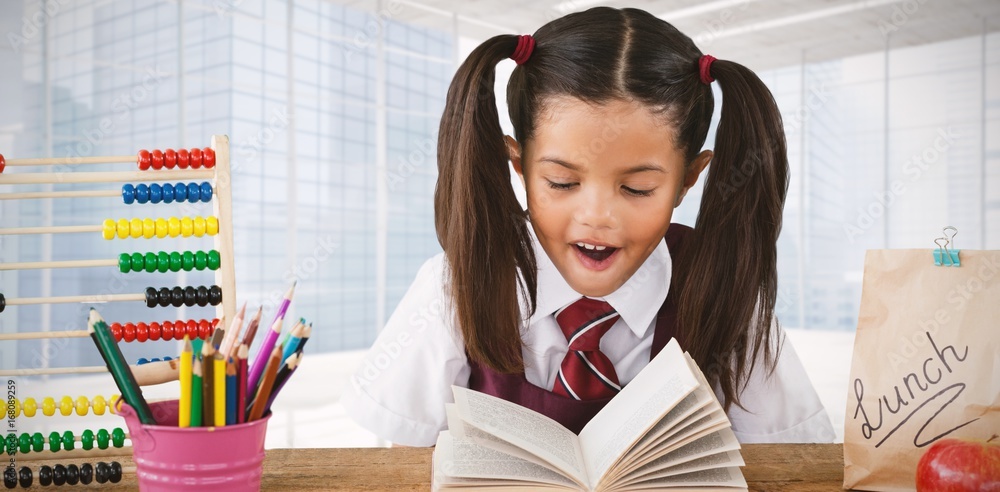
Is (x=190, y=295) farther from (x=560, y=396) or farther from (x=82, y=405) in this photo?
(x=560, y=396)

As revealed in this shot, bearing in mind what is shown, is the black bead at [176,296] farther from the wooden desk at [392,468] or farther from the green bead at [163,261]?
the wooden desk at [392,468]

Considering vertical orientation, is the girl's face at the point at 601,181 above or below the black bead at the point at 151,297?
above

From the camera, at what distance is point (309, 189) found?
28.2 ft

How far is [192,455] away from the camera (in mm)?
923

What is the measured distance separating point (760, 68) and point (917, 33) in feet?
7.34

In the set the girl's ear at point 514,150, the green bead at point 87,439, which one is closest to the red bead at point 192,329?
the green bead at point 87,439

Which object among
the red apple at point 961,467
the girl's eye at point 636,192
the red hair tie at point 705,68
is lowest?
the red apple at point 961,467

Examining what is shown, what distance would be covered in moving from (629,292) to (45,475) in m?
1.08

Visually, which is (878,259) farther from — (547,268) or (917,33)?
(917,33)

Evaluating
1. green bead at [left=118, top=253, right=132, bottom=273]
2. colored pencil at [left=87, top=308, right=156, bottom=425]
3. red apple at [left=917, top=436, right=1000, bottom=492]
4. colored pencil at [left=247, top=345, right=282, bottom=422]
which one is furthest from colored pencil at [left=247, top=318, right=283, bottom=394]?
red apple at [left=917, top=436, right=1000, bottom=492]

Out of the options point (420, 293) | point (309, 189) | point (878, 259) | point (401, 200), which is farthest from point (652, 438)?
point (401, 200)

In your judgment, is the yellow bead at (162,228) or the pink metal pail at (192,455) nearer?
the pink metal pail at (192,455)

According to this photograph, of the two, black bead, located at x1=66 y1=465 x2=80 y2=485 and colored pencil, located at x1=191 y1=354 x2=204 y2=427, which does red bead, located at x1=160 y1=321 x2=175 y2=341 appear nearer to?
black bead, located at x1=66 y1=465 x2=80 y2=485

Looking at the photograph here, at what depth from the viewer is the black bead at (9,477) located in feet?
3.75
